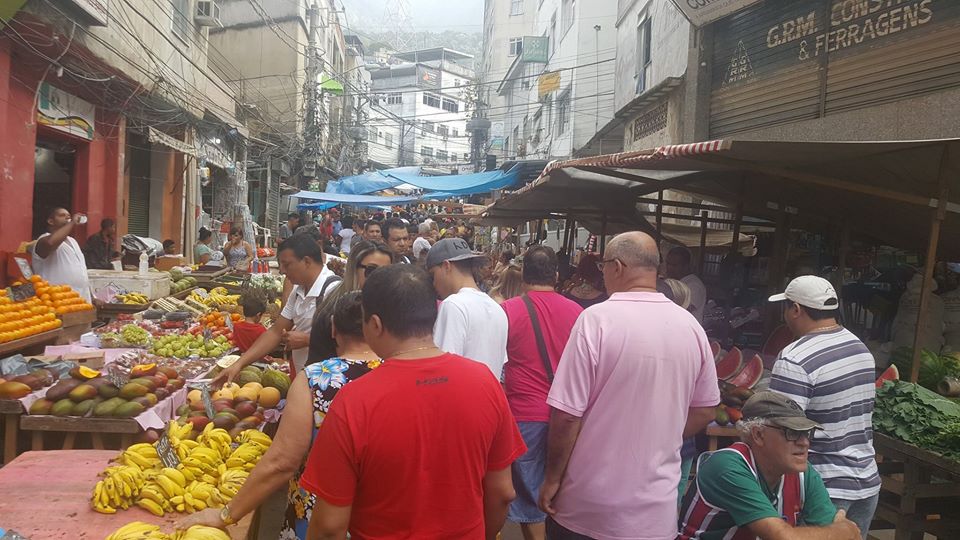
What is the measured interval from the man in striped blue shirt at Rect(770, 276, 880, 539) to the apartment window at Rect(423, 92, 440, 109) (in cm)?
7929

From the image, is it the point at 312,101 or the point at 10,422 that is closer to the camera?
the point at 10,422

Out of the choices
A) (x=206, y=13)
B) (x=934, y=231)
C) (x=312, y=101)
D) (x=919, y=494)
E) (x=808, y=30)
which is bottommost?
(x=919, y=494)

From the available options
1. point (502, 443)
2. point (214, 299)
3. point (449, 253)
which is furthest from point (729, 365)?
point (214, 299)

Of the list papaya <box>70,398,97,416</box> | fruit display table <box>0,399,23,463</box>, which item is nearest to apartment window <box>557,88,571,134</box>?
papaya <box>70,398,97,416</box>

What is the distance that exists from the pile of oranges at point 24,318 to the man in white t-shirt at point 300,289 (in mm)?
2537

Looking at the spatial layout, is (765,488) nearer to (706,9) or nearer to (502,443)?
(502,443)

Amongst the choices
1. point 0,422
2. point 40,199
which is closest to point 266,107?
point 40,199

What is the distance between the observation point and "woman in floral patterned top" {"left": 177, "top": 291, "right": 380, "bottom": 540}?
2.31 m

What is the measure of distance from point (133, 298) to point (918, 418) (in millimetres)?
8742

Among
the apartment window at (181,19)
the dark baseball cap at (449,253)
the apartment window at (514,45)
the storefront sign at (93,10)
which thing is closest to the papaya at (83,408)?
the dark baseball cap at (449,253)

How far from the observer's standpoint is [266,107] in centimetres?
2770

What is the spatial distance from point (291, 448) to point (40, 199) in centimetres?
1324

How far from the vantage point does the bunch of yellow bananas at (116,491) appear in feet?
9.98

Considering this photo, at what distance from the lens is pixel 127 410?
4.31m
